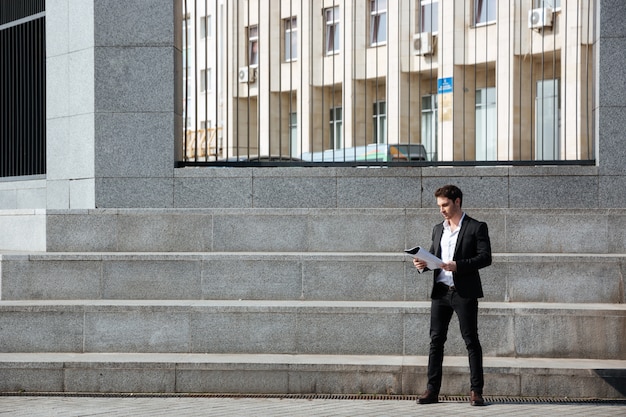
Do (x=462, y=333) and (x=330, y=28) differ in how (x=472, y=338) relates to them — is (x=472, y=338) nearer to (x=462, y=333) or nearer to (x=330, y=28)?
(x=462, y=333)

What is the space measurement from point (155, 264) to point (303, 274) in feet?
5.24

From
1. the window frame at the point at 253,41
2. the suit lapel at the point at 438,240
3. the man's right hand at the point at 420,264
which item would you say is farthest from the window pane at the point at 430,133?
the man's right hand at the point at 420,264

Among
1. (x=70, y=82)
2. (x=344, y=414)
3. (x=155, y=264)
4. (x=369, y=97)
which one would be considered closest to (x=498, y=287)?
(x=344, y=414)

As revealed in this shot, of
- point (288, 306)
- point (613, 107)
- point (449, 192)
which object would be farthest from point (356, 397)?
point (613, 107)

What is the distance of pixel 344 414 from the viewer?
354 inches

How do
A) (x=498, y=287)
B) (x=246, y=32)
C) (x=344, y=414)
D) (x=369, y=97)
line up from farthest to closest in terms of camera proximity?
(x=369, y=97)
(x=246, y=32)
(x=498, y=287)
(x=344, y=414)

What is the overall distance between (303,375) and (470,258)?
6.61 ft

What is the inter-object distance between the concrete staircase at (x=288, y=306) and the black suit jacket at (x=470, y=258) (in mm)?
996

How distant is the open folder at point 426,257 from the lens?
873cm

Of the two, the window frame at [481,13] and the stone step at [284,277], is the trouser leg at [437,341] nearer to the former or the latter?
the stone step at [284,277]

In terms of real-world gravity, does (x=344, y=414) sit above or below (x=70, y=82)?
below

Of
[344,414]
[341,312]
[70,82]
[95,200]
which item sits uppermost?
[70,82]

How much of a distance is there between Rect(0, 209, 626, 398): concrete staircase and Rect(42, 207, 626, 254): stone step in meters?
0.02

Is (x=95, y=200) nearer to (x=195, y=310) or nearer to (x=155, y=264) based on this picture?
(x=155, y=264)
